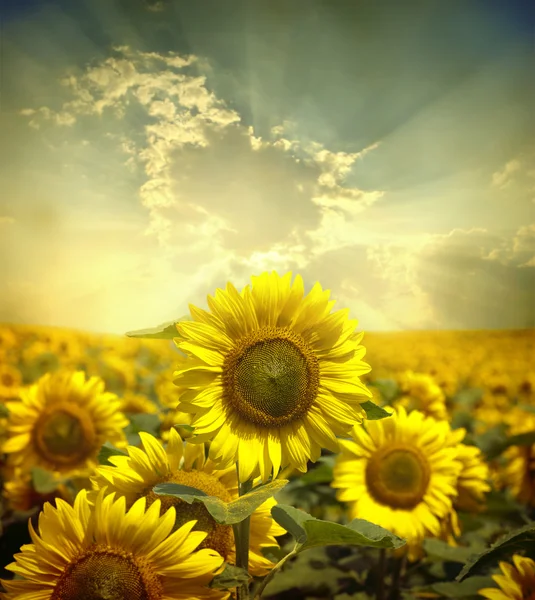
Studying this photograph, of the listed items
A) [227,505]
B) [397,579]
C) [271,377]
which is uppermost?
[271,377]

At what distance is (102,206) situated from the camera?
2918 mm

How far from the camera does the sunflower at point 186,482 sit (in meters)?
0.61

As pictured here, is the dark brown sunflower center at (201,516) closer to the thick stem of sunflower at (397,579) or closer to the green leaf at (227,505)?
the green leaf at (227,505)

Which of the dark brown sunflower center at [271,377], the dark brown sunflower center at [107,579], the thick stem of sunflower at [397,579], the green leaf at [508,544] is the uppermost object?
the dark brown sunflower center at [271,377]

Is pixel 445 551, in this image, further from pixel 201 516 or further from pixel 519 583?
pixel 201 516

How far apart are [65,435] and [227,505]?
0.81 m

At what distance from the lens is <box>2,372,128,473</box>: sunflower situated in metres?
1.21

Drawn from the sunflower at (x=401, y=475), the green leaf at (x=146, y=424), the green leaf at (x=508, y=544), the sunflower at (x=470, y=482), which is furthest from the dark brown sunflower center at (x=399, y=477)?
the green leaf at (x=508, y=544)

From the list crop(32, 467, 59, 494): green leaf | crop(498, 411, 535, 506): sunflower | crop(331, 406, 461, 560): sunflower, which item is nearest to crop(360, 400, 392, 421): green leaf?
crop(331, 406, 461, 560): sunflower

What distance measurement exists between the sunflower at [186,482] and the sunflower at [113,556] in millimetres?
63

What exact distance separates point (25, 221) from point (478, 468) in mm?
2627

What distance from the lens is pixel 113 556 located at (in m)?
0.53

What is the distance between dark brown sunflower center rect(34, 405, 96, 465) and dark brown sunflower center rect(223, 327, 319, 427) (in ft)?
2.37

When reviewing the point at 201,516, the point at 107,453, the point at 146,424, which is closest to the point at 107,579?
the point at 201,516
